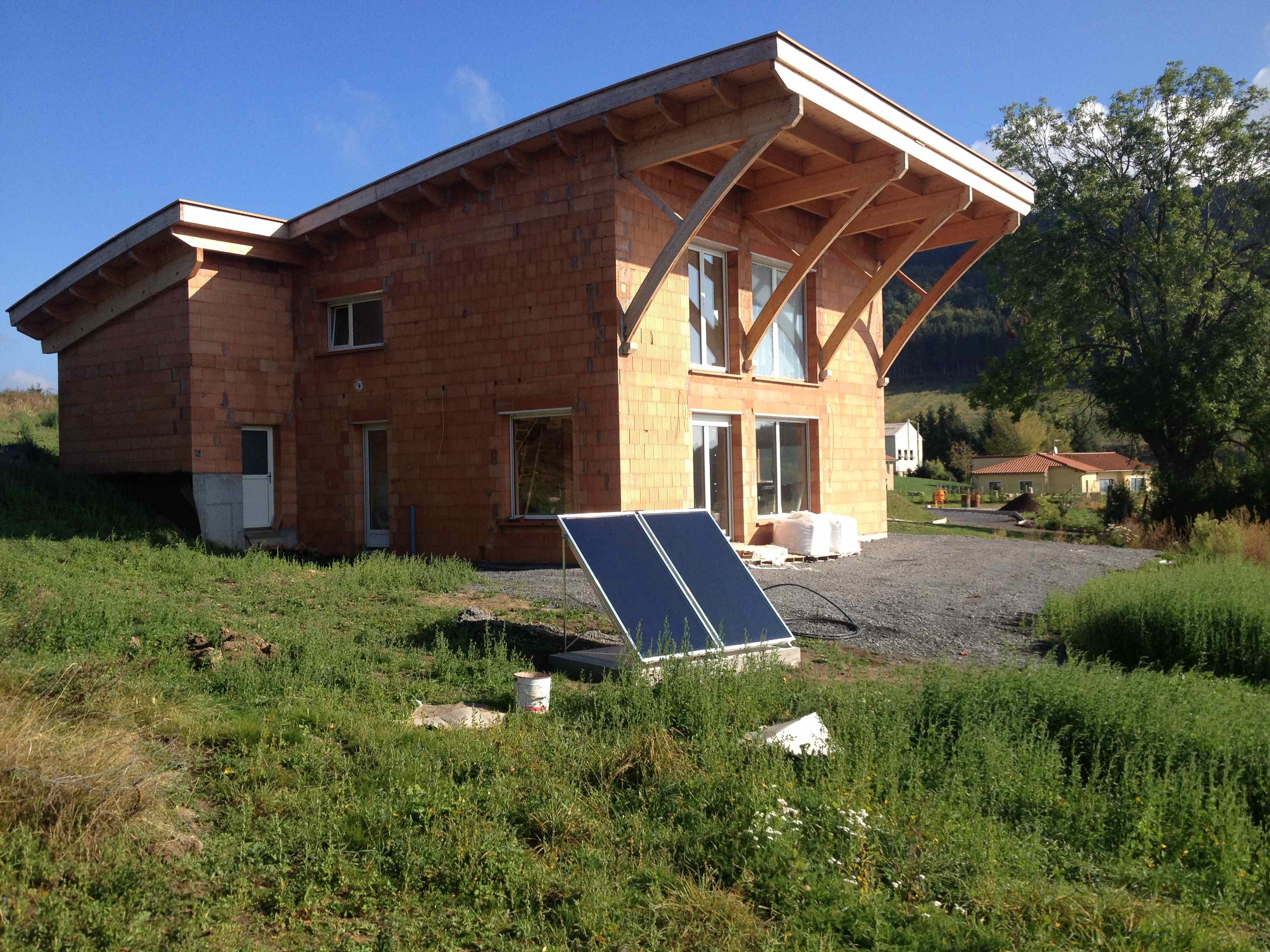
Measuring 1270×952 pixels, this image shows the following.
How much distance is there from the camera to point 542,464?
14.1 metres

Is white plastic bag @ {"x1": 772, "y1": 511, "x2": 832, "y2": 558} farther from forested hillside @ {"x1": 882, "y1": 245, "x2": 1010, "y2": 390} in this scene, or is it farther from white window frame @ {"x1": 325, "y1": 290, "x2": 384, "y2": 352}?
forested hillside @ {"x1": 882, "y1": 245, "x2": 1010, "y2": 390}

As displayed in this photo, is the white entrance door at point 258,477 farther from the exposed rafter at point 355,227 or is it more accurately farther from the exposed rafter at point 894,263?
the exposed rafter at point 894,263

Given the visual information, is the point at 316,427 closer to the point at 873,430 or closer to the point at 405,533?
the point at 405,533

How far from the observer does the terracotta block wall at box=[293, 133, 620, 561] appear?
1334 centimetres

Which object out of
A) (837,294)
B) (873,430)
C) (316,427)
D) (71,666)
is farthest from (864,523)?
(71,666)

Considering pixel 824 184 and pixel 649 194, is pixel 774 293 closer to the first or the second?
pixel 824 184

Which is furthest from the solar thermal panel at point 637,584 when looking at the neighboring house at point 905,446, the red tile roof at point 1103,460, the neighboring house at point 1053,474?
→ the neighboring house at point 905,446

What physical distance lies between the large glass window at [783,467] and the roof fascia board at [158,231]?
871 cm

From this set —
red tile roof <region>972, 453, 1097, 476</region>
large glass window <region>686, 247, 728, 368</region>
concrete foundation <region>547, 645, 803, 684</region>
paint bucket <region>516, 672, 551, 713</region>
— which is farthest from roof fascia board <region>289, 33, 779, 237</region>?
red tile roof <region>972, 453, 1097, 476</region>

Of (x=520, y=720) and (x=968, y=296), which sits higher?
(x=968, y=296)

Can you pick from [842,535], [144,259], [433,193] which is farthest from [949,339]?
[144,259]

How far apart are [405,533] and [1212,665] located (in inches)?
438

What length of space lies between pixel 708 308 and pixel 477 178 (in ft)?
13.2

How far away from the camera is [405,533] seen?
599 inches
